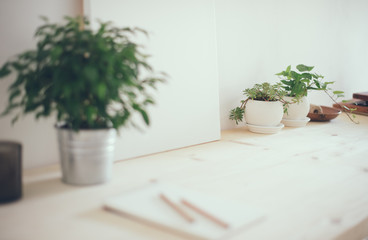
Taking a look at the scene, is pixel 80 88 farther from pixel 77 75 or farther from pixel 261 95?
pixel 261 95

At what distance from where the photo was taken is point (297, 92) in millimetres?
1554

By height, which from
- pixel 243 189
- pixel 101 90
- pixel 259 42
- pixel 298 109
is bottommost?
pixel 243 189

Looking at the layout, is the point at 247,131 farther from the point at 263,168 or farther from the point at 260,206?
the point at 260,206

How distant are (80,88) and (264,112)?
886mm

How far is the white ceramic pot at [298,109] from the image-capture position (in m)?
1.59

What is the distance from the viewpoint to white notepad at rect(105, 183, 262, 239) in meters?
0.59

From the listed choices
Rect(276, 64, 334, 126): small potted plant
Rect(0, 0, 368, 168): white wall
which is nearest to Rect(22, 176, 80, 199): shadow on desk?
Rect(0, 0, 368, 168): white wall

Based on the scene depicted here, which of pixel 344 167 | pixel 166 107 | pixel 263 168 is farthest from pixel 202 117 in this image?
pixel 344 167

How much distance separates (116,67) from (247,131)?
2.93 ft

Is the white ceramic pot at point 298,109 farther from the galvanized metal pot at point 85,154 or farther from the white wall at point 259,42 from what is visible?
the galvanized metal pot at point 85,154

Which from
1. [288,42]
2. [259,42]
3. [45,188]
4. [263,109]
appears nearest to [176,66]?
[263,109]

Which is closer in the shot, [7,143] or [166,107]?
[7,143]

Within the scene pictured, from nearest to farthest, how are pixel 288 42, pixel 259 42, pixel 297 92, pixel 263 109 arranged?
pixel 263 109 → pixel 297 92 → pixel 259 42 → pixel 288 42

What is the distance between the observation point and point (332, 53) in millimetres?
2143
